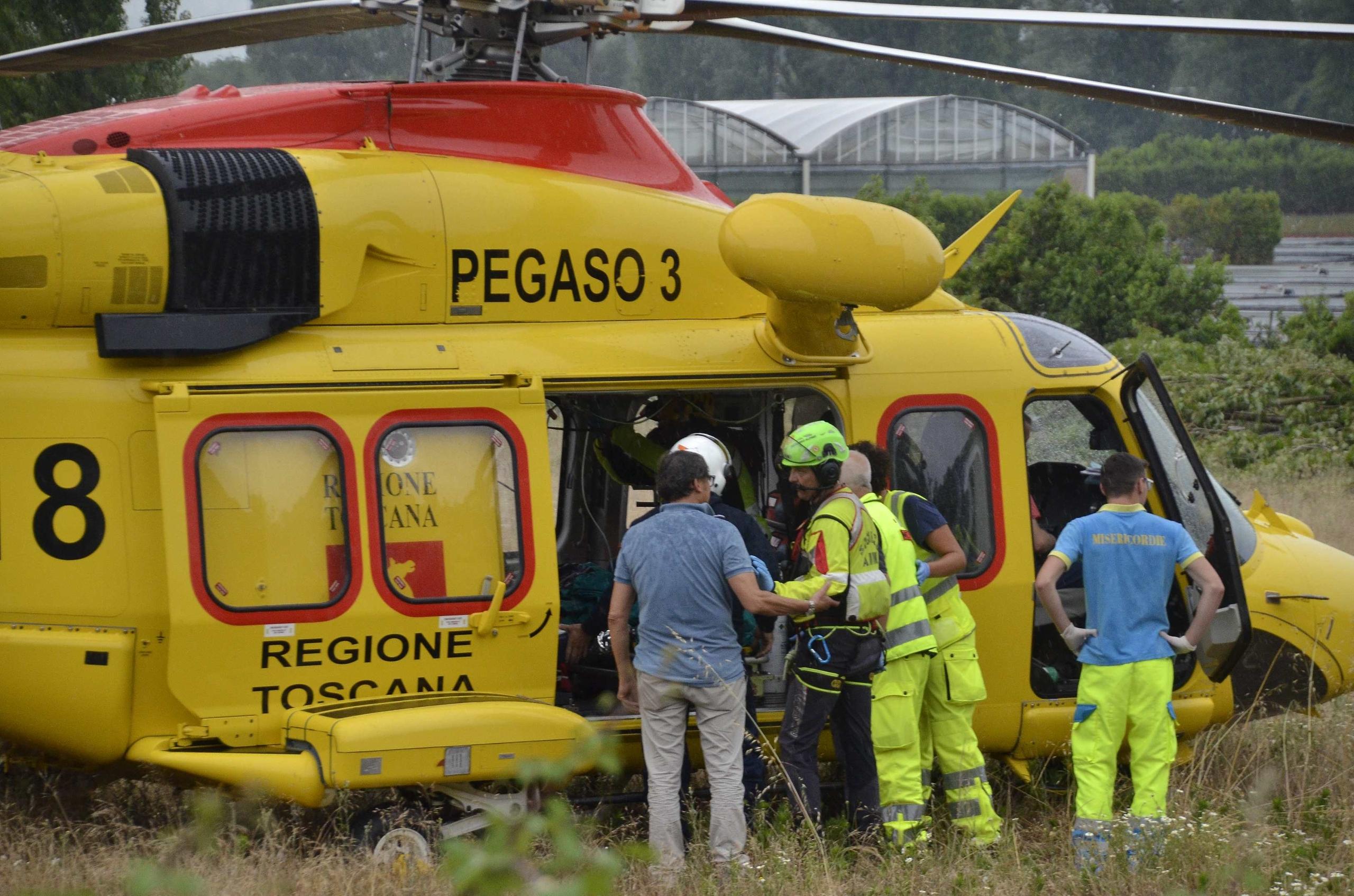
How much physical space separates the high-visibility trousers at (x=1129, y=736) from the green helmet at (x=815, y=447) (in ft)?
4.27

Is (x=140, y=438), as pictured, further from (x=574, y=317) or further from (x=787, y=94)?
(x=787, y=94)

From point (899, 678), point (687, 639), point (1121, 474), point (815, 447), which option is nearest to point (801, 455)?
point (815, 447)

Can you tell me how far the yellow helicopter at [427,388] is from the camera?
16.9ft

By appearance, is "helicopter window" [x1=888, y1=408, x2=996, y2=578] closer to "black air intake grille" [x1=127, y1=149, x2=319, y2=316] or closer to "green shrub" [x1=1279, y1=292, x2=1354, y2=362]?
"black air intake grille" [x1=127, y1=149, x2=319, y2=316]

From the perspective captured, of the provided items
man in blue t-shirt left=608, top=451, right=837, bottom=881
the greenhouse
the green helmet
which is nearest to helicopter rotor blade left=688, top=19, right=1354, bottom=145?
the green helmet

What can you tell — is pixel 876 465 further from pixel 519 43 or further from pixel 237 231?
pixel 237 231

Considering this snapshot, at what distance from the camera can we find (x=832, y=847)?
5395 millimetres

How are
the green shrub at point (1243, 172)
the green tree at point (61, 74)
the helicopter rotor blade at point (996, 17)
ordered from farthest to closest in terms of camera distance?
the green shrub at point (1243, 172)
the green tree at point (61, 74)
the helicopter rotor blade at point (996, 17)

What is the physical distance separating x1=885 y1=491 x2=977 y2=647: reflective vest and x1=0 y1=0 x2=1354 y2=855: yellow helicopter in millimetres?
262

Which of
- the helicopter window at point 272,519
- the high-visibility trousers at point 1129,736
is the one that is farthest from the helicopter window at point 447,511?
the high-visibility trousers at point 1129,736

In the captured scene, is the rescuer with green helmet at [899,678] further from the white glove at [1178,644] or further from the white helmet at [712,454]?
the white glove at [1178,644]

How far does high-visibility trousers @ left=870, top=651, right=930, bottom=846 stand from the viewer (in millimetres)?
5691

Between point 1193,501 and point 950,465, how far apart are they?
1145mm

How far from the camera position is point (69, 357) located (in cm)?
519
